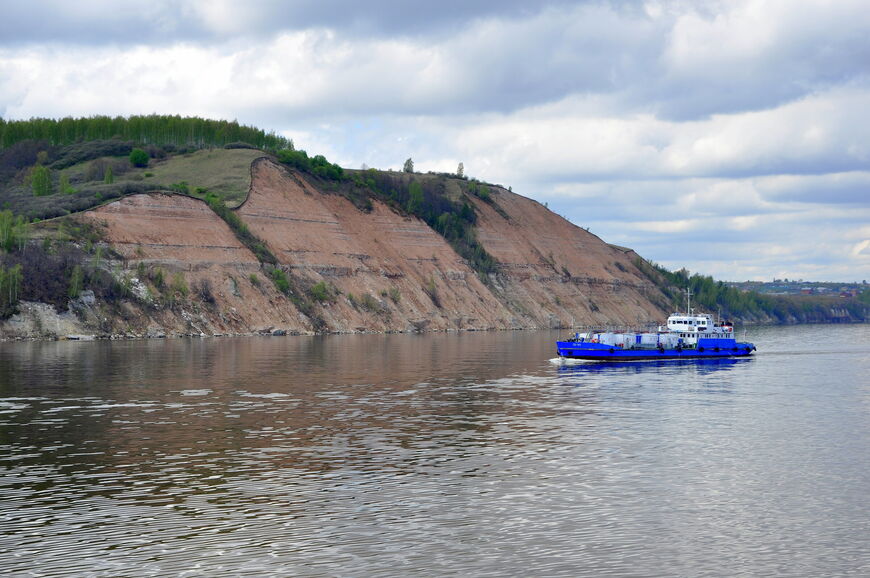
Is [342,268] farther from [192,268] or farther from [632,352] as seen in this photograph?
[632,352]

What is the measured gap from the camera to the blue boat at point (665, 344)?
10600 centimetres

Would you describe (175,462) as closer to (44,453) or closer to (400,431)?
(44,453)

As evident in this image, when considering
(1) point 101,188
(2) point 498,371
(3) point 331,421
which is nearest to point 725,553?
(3) point 331,421

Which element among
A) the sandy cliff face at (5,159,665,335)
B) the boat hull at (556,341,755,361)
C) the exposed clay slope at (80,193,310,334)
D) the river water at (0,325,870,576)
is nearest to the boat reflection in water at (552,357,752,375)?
the boat hull at (556,341,755,361)

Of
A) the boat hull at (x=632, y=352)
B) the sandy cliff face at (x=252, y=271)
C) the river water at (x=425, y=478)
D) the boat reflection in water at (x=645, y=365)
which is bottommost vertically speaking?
the river water at (x=425, y=478)

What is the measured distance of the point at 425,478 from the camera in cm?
3747

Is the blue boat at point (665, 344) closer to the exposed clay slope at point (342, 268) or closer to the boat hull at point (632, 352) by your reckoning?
the boat hull at point (632, 352)

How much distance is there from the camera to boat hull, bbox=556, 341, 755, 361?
4131 inches

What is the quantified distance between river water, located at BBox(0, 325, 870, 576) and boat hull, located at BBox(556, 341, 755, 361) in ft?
92.8

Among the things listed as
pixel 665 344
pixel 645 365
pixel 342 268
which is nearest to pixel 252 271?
pixel 342 268

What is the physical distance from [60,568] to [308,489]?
35.7 ft

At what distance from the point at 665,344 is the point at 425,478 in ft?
274

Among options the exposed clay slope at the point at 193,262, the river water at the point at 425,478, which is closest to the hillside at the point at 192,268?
the exposed clay slope at the point at 193,262

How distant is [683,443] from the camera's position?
4759cm
